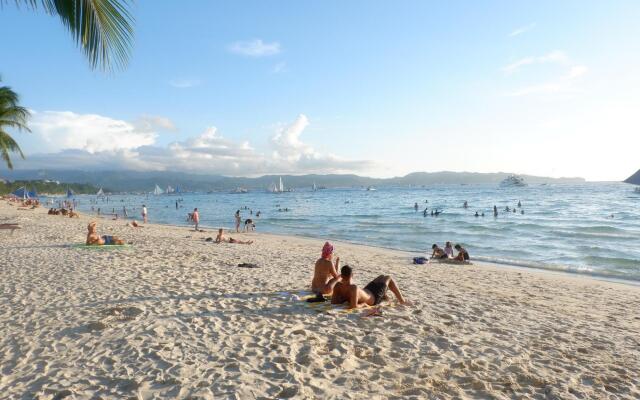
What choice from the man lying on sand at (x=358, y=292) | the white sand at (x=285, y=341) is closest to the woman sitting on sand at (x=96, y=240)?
the white sand at (x=285, y=341)

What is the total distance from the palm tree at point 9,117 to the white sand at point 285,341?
58.8ft

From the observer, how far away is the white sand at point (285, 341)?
3863 mm

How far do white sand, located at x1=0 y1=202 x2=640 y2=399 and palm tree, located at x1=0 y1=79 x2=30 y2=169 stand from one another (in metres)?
17.9

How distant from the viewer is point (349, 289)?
651 cm

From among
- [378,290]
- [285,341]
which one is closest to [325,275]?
[378,290]

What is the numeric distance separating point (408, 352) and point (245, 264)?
654 centimetres

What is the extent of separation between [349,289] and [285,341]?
185 centimetres

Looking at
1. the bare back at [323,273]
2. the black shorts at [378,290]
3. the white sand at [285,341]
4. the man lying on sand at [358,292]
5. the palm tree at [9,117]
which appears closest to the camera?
the white sand at [285,341]

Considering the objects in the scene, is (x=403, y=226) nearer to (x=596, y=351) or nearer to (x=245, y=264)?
(x=245, y=264)

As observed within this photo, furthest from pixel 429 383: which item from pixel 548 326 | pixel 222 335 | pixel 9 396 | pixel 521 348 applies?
pixel 9 396

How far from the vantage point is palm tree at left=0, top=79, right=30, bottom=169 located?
2162cm

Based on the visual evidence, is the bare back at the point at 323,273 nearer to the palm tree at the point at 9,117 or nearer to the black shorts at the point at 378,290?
the black shorts at the point at 378,290

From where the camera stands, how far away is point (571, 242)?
20047 millimetres

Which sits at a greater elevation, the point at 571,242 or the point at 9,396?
the point at 9,396
